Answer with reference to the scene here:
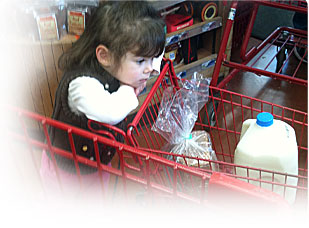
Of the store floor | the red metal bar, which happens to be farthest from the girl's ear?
the store floor

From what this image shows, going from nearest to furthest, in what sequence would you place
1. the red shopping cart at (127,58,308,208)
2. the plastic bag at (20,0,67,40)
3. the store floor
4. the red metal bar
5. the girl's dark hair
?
the girl's dark hair < the red shopping cart at (127,58,308,208) < the plastic bag at (20,0,67,40) < the red metal bar < the store floor

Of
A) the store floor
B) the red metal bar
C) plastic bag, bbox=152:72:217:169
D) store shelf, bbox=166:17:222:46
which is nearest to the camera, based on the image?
plastic bag, bbox=152:72:217:169

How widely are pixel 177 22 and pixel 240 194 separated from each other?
4.89 feet

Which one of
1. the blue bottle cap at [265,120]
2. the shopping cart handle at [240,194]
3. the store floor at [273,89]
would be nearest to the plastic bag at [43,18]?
the blue bottle cap at [265,120]

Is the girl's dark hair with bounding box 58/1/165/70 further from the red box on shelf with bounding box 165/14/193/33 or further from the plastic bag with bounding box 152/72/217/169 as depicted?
the red box on shelf with bounding box 165/14/193/33

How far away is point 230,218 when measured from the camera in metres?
0.95

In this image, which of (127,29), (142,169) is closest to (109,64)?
(127,29)

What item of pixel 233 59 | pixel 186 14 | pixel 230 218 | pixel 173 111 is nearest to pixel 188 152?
pixel 173 111

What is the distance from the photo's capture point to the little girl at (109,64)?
Result: 3.64 ft

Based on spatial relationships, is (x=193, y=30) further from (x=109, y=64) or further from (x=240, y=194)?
(x=240, y=194)

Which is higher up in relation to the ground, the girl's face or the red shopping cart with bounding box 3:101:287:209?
the girl's face

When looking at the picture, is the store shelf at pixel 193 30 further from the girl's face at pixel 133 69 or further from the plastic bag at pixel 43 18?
the girl's face at pixel 133 69

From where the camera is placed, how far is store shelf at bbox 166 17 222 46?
83.6 inches

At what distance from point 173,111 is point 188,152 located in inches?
7.2
